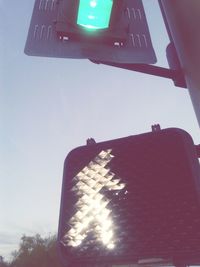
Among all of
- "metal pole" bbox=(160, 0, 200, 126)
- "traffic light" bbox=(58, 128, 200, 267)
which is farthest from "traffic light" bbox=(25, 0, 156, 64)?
"traffic light" bbox=(58, 128, 200, 267)

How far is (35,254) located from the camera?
44.7 meters

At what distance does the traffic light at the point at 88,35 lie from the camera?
1017 millimetres

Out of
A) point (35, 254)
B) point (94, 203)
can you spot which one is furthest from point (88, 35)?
point (35, 254)

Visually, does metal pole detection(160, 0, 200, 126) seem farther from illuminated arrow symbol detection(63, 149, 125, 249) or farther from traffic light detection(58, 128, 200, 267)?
illuminated arrow symbol detection(63, 149, 125, 249)

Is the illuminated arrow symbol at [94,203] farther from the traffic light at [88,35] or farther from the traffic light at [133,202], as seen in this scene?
the traffic light at [88,35]

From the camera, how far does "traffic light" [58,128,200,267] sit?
2.48 ft

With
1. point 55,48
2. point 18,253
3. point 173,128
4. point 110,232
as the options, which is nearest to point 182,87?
point 173,128

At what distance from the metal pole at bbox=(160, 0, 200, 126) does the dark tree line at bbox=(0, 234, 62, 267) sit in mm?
45523

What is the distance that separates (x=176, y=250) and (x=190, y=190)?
0.19m

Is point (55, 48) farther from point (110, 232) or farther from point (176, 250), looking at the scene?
point (176, 250)

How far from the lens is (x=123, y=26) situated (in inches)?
44.6

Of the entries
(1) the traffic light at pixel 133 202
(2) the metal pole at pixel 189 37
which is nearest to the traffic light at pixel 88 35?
(2) the metal pole at pixel 189 37

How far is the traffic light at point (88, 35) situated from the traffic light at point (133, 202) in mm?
365

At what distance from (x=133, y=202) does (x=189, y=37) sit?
61 cm
